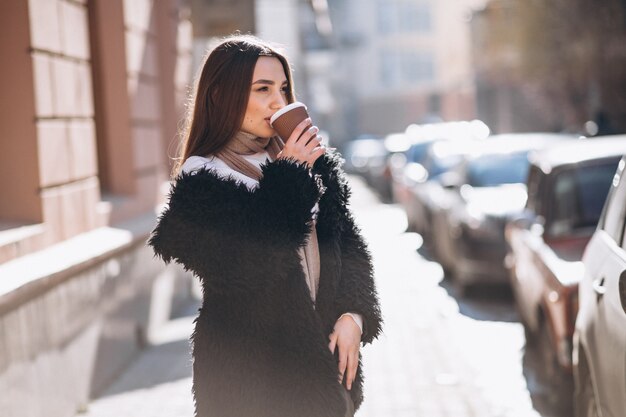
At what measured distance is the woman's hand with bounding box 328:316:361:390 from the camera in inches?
119

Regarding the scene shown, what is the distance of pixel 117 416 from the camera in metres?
6.38

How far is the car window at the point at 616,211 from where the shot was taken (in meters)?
4.54

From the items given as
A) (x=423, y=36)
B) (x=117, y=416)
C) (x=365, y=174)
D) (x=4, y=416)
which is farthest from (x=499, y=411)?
(x=423, y=36)

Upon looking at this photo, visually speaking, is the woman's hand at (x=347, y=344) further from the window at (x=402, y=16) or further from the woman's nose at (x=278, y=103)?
the window at (x=402, y=16)

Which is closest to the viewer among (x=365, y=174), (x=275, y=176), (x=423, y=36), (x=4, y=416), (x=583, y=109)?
(x=275, y=176)

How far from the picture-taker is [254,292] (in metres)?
2.90

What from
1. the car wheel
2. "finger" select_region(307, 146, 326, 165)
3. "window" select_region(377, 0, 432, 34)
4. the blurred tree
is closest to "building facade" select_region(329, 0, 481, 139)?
"window" select_region(377, 0, 432, 34)

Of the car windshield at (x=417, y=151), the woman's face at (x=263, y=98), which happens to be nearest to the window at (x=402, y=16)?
the car windshield at (x=417, y=151)

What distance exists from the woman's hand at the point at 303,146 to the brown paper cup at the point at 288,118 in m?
0.02

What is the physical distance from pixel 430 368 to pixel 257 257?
4942 millimetres

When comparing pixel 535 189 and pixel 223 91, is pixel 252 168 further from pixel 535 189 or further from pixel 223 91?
pixel 535 189

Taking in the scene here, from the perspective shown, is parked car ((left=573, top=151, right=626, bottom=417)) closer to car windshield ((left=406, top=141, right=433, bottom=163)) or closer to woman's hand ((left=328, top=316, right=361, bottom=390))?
woman's hand ((left=328, top=316, right=361, bottom=390))

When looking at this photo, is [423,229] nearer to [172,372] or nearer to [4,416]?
[172,372]

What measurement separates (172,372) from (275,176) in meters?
4.96
